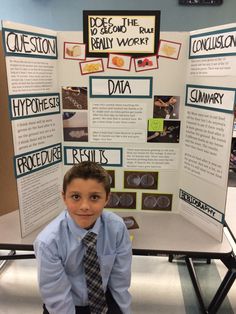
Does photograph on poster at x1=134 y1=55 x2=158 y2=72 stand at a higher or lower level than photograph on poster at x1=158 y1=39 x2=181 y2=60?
lower

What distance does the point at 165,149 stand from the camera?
1759mm

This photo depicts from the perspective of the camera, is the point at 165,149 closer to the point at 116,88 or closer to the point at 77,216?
the point at 116,88

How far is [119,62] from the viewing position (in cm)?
163

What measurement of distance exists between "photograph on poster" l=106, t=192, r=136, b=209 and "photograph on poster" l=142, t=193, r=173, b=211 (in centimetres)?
7

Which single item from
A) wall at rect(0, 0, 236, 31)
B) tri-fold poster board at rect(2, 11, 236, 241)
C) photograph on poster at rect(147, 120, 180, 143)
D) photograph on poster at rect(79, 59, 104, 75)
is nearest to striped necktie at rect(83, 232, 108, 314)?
tri-fold poster board at rect(2, 11, 236, 241)

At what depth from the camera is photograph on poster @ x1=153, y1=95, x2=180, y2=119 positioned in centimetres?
168

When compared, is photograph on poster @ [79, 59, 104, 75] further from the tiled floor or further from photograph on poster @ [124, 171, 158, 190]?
the tiled floor

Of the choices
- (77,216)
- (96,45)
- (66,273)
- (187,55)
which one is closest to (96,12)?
(96,45)

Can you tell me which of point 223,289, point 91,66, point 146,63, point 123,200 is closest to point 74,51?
point 91,66

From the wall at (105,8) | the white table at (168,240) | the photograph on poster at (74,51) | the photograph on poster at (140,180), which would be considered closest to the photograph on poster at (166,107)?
the photograph on poster at (140,180)

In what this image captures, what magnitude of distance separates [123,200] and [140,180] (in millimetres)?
171

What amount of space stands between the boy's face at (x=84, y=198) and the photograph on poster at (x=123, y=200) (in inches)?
25.1

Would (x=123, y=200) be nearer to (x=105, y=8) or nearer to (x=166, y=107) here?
(x=166, y=107)

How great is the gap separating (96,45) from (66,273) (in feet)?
3.71
